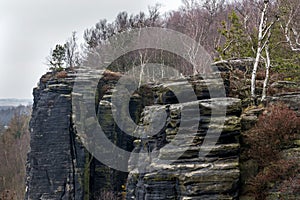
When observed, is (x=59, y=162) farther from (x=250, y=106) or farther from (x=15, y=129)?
(x=15, y=129)

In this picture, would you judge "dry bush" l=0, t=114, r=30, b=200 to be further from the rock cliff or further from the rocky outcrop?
the rocky outcrop

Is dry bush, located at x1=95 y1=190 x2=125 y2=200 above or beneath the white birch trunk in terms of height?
beneath

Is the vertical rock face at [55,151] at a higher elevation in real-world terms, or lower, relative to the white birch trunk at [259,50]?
lower

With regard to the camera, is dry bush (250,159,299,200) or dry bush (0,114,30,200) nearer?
dry bush (250,159,299,200)

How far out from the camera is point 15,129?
6156 cm

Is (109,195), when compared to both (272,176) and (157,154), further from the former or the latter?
(272,176)

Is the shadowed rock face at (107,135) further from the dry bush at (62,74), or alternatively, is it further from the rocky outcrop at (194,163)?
the dry bush at (62,74)

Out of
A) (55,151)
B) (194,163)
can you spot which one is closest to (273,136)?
(194,163)

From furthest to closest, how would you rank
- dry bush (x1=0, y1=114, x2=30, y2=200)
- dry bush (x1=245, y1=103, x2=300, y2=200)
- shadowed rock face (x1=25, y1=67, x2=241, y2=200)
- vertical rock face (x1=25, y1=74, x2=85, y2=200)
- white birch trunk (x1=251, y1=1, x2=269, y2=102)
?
dry bush (x1=0, y1=114, x2=30, y2=200) → vertical rock face (x1=25, y1=74, x2=85, y2=200) → white birch trunk (x1=251, y1=1, x2=269, y2=102) → shadowed rock face (x1=25, y1=67, x2=241, y2=200) → dry bush (x1=245, y1=103, x2=300, y2=200)

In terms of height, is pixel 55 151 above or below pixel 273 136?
below

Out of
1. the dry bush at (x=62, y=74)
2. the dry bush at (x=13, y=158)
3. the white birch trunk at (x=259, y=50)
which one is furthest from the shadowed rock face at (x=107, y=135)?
the dry bush at (x=13, y=158)

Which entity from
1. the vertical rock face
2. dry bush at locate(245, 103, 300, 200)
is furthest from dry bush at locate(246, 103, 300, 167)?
the vertical rock face

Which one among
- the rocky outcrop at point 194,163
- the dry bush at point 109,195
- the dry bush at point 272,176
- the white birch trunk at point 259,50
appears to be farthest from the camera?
the dry bush at point 109,195

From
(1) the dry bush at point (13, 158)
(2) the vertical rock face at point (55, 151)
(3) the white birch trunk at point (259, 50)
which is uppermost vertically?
(3) the white birch trunk at point (259, 50)
